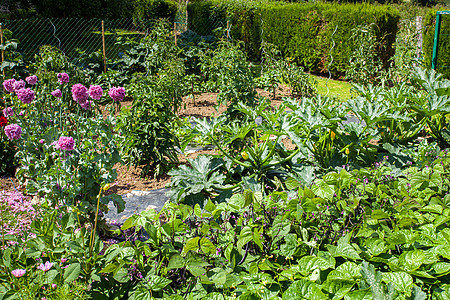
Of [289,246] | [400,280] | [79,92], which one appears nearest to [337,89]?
[79,92]

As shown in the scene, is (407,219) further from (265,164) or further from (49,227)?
(49,227)

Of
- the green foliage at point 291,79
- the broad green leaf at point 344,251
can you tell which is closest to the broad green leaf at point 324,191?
the broad green leaf at point 344,251

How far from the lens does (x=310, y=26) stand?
10516mm

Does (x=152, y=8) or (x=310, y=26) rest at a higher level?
(x=152, y=8)

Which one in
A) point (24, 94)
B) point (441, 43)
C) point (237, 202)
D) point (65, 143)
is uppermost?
point (441, 43)

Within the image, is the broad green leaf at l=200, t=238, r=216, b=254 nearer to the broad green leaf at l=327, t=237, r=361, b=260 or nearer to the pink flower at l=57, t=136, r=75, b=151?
the broad green leaf at l=327, t=237, r=361, b=260

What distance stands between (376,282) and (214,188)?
1.51 m

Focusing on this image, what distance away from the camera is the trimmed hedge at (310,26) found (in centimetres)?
929

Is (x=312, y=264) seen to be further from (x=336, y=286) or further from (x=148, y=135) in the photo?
(x=148, y=135)

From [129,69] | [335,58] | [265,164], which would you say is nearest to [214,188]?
[265,164]

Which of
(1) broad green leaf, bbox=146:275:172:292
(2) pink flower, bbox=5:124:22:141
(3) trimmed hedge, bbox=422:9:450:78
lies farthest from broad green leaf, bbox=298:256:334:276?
(3) trimmed hedge, bbox=422:9:450:78

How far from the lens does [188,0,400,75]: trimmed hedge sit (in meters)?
9.29

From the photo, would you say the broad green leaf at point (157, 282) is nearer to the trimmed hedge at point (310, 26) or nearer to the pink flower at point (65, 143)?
the pink flower at point (65, 143)

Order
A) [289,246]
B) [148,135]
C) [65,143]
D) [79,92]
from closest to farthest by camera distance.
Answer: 1. [289,246]
2. [65,143]
3. [79,92]
4. [148,135]
